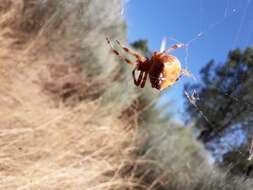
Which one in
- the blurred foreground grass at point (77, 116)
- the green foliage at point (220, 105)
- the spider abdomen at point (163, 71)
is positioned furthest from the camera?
the green foliage at point (220, 105)

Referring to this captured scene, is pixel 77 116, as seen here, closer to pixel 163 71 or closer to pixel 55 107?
pixel 55 107

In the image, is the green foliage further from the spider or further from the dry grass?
the spider

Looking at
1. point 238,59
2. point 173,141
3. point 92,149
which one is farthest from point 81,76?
point 238,59

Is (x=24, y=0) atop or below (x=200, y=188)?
atop

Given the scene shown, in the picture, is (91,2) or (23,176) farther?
(91,2)

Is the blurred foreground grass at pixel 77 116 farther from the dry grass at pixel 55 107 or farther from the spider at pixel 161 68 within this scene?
the spider at pixel 161 68

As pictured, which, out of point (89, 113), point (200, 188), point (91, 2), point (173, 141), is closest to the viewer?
point (200, 188)

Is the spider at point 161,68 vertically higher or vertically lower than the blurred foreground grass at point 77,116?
lower

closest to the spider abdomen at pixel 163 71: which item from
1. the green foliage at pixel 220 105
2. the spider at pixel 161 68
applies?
the spider at pixel 161 68

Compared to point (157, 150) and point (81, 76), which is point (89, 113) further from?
point (81, 76)

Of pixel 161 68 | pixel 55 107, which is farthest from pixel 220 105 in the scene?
pixel 161 68

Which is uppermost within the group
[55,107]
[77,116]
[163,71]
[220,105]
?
[220,105]
